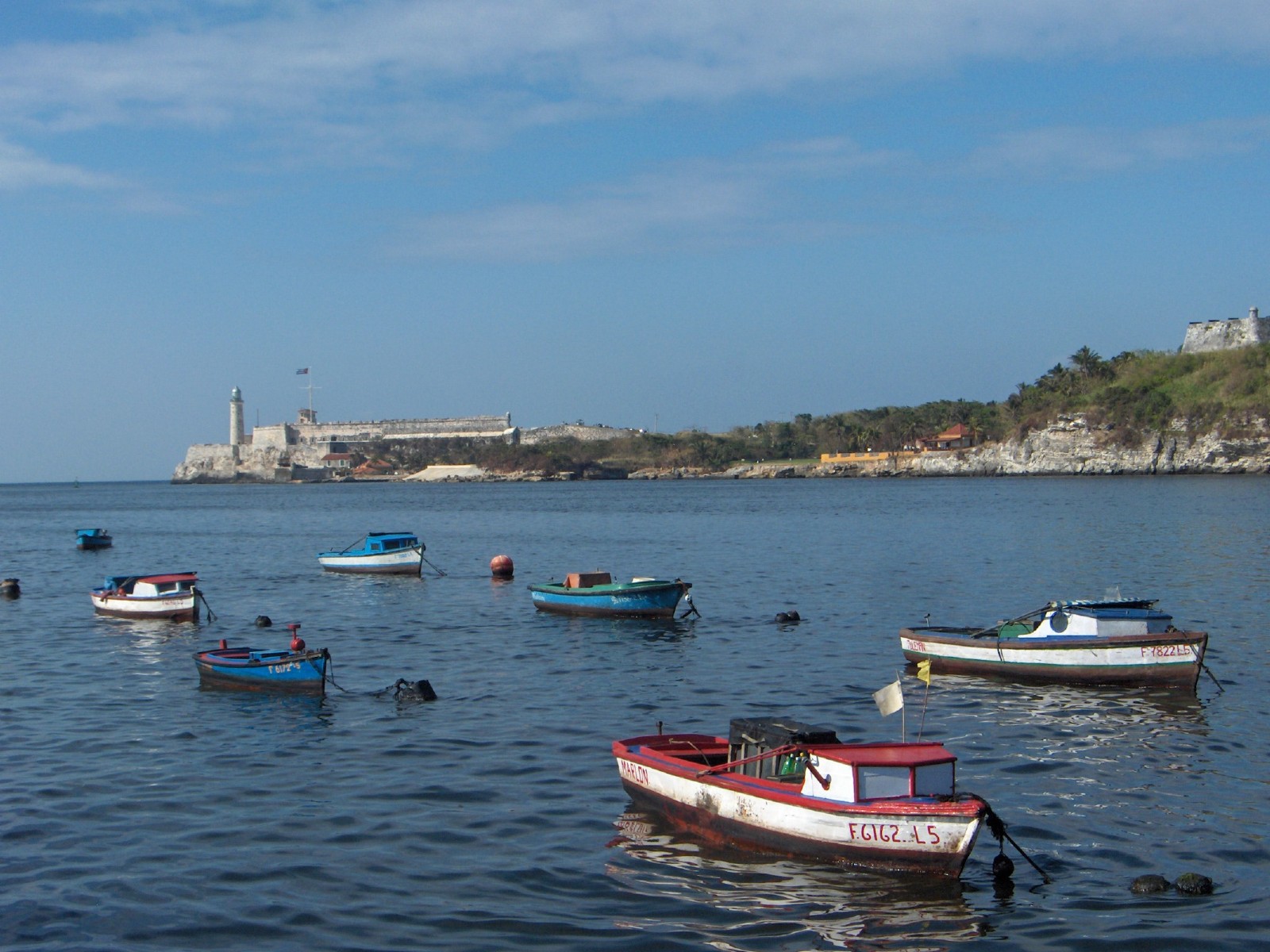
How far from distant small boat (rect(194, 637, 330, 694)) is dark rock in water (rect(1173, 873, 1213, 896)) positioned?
17.7m

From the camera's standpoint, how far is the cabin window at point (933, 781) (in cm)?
1453

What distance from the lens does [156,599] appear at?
39.7 metres

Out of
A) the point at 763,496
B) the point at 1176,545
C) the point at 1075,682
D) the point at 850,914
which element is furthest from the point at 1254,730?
the point at 763,496

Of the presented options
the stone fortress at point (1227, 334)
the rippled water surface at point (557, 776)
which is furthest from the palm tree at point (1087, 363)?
the rippled water surface at point (557, 776)

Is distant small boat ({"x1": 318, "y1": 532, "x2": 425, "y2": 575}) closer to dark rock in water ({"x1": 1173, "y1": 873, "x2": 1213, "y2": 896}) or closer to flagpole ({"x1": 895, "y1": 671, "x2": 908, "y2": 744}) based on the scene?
flagpole ({"x1": 895, "y1": 671, "x2": 908, "y2": 744})

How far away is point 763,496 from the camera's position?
137375 millimetres

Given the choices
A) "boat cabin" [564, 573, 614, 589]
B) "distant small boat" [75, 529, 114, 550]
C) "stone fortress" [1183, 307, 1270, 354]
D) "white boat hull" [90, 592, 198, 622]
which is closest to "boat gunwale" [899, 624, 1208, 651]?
"boat cabin" [564, 573, 614, 589]

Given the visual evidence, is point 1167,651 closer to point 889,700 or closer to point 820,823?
point 889,700

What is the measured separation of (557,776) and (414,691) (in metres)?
7.00

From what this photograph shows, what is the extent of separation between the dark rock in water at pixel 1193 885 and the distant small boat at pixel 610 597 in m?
24.1

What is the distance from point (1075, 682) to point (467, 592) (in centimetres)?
2834

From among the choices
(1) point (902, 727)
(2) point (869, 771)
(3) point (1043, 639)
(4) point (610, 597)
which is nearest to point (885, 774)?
(2) point (869, 771)

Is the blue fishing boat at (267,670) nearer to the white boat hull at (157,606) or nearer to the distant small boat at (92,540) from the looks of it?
the white boat hull at (157,606)

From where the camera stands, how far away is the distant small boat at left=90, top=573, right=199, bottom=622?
39531 mm
